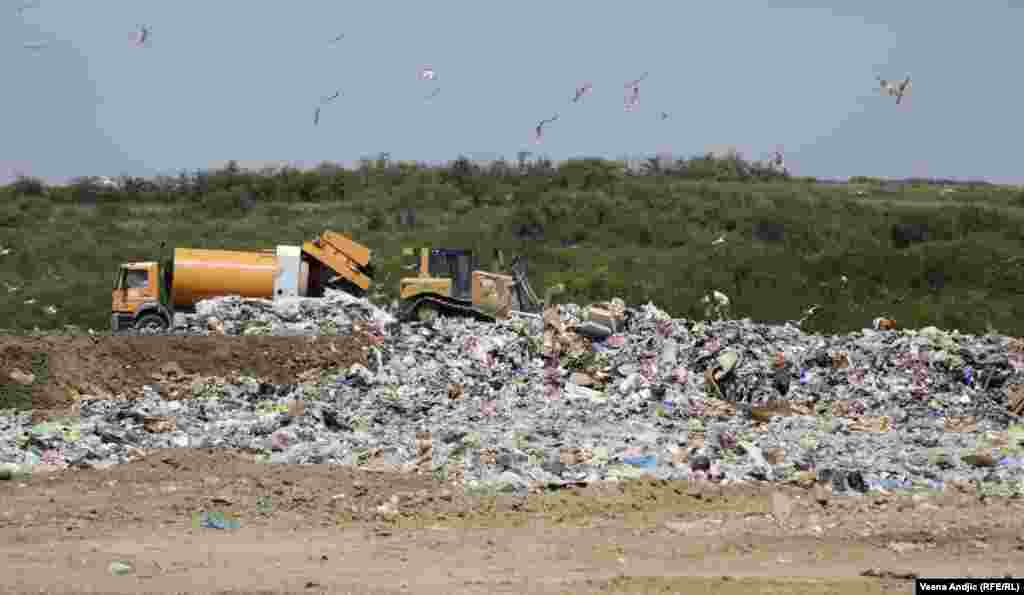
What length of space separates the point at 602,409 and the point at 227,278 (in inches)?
331

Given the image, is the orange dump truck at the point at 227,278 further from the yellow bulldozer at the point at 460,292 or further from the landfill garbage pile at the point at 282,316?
the yellow bulldozer at the point at 460,292

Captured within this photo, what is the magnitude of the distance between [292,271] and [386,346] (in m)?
4.18

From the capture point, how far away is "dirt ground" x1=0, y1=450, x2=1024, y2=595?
7426 mm

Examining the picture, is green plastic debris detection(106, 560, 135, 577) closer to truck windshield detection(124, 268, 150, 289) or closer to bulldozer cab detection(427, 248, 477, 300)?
truck windshield detection(124, 268, 150, 289)

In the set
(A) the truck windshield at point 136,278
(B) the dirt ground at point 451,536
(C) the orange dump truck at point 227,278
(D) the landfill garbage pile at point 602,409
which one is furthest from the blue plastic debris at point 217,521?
(A) the truck windshield at point 136,278

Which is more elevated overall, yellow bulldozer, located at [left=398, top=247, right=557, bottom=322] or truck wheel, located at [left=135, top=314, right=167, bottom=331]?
yellow bulldozer, located at [left=398, top=247, right=557, bottom=322]

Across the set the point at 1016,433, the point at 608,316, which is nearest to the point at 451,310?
the point at 608,316

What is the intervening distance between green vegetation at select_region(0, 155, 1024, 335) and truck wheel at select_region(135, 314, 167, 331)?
551cm

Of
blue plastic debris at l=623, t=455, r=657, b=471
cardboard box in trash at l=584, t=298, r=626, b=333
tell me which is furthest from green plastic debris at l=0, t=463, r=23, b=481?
cardboard box in trash at l=584, t=298, r=626, b=333

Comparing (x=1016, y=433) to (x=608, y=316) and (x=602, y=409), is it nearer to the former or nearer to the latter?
(x=602, y=409)

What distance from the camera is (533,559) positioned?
8195mm

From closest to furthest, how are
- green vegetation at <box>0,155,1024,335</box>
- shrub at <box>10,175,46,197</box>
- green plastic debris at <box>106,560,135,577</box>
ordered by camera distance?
1. green plastic debris at <box>106,560,135,577</box>
2. green vegetation at <box>0,155,1024,335</box>
3. shrub at <box>10,175,46,197</box>

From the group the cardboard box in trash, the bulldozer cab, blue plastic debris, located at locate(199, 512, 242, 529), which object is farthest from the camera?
the bulldozer cab

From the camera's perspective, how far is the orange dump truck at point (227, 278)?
2012cm
